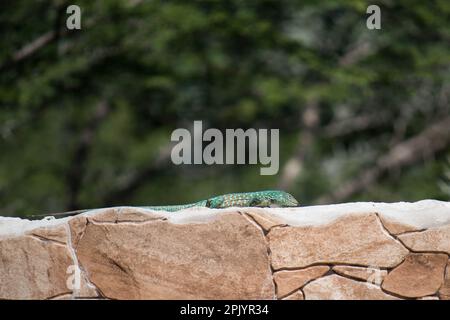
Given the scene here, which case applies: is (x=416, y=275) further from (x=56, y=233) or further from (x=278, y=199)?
(x=56, y=233)

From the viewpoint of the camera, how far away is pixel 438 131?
757 inches

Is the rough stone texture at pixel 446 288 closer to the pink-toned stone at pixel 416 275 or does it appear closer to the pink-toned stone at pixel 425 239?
the pink-toned stone at pixel 416 275

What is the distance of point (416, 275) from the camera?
7.38 meters

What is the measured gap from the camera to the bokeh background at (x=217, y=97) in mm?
16188

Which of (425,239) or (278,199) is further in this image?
(278,199)

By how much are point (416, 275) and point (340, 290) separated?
59 cm

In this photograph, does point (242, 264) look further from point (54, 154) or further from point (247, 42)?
point (54, 154)

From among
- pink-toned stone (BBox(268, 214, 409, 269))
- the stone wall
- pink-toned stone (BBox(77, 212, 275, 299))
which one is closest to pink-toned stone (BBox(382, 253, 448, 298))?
the stone wall

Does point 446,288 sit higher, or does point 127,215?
point 127,215

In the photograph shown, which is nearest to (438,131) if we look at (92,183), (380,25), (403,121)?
(403,121)

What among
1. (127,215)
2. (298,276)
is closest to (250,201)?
(298,276)

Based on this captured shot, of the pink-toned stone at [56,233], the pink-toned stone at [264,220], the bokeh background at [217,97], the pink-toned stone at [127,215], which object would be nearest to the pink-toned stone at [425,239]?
the pink-toned stone at [264,220]

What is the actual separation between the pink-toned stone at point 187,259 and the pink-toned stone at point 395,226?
93 centimetres

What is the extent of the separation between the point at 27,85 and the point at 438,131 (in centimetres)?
834
